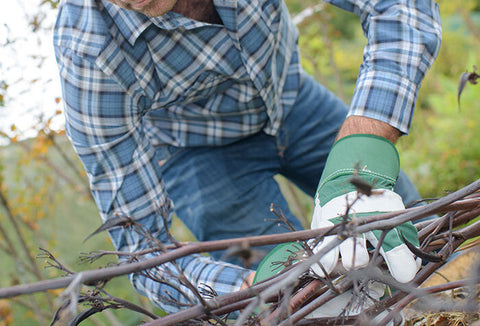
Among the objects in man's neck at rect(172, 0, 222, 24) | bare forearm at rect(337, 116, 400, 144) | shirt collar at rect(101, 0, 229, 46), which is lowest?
bare forearm at rect(337, 116, 400, 144)

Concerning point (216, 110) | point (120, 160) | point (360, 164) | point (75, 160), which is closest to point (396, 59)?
point (360, 164)

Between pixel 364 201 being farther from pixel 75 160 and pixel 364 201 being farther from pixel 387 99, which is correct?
pixel 75 160

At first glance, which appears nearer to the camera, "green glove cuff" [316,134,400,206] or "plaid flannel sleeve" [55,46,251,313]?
"green glove cuff" [316,134,400,206]

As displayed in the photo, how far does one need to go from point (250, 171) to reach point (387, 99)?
72 cm

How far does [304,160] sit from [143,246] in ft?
2.49

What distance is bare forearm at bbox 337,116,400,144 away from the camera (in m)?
1.23

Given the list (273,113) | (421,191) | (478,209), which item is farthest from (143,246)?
(421,191)

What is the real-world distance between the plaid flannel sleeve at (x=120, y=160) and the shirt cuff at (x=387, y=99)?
60 cm

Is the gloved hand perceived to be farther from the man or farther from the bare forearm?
the bare forearm

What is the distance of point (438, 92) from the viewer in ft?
19.8

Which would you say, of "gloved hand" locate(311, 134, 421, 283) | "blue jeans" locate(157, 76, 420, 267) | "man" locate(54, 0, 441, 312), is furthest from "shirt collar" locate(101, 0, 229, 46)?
"gloved hand" locate(311, 134, 421, 283)

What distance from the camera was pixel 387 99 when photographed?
1.25 metres

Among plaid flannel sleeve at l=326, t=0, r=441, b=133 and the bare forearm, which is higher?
plaid flannel sleeve at l=326, t=0, r=441, b=133

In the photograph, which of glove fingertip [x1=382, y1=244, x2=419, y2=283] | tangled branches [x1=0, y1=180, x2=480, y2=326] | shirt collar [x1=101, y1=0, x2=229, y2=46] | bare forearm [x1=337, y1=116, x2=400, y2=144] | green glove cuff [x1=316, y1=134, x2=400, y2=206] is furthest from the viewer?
shirt collar [x1=101, y1=0, x2=229, y2=46]
